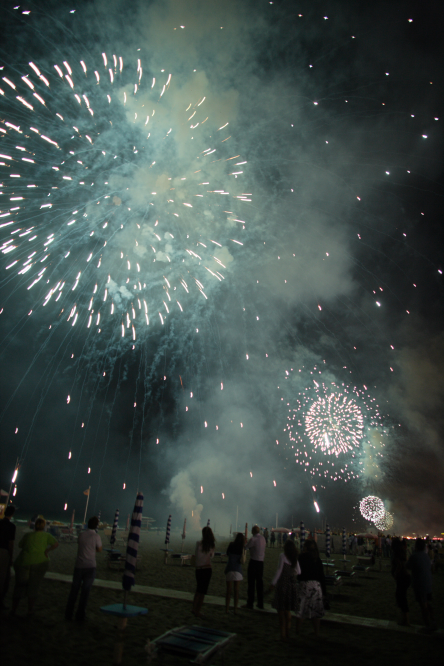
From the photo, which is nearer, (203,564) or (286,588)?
(286,588)

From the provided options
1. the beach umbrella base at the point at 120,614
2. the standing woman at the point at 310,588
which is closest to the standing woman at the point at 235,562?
the standing woman at the point at 310,588

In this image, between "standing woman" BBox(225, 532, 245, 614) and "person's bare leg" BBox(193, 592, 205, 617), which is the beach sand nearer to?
"person's bare leg" BBox(193, 592, 205, 617)

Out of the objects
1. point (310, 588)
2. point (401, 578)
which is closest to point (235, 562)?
point (310, 588)

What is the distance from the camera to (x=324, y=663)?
18.7 ft

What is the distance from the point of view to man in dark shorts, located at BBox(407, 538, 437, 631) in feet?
26.4

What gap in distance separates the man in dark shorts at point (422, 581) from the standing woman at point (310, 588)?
98.6 inches

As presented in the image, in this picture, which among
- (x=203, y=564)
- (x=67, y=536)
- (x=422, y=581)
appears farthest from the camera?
(x=67, y=536)

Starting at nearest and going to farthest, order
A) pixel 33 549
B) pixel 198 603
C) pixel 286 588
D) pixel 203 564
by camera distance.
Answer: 1. pixel 286 588
2. pixel 33 549
3. pixel 198 603
4. pixel 203 564

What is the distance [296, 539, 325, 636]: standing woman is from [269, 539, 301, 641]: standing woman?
116 mm

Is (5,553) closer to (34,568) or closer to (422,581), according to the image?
(34,568)

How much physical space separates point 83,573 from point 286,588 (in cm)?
371

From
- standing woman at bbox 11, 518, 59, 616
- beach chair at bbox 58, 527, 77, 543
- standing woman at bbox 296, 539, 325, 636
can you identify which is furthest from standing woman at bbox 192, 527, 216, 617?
beach chair at bbox 58, 527, 77, 543

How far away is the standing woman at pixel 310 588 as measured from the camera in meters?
6.85

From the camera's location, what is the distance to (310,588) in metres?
6.93
